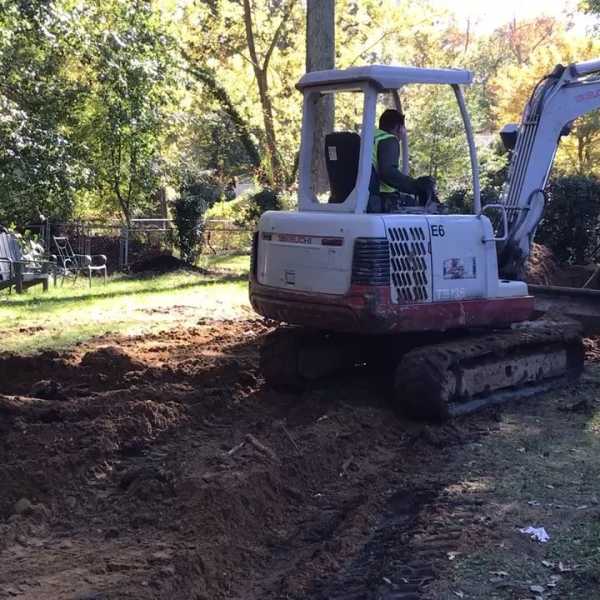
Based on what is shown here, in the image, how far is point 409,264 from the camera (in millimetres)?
6961

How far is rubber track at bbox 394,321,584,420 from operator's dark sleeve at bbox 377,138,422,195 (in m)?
1.37

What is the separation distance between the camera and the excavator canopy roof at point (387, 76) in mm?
6883

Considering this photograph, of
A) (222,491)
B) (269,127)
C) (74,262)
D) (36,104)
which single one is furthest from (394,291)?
(269,127)

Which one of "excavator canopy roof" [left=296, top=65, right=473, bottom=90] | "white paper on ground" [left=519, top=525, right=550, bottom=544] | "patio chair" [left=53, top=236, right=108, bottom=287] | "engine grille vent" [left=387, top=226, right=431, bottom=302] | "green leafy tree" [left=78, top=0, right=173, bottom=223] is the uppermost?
"green leafy tree" [left=78, top=0, right=173, bottom=223]

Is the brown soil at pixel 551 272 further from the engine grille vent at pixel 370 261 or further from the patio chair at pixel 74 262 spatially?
the patio chair at pixel 74 262

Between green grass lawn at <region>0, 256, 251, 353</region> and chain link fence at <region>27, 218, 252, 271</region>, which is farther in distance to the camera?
chain link fence at <region>27, 218, 252, 271</region>

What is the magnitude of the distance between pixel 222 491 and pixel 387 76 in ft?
11.5

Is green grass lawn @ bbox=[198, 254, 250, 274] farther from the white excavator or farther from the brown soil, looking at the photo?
the white excavator

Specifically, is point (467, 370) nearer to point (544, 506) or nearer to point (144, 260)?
point (544, 506)

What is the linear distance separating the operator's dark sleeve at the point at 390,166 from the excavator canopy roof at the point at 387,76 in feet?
1.44

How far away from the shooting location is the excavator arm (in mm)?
8984

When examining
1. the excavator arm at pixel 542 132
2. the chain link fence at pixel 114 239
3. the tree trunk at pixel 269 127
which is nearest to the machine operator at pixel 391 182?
the excavator arm at pixel 542 132

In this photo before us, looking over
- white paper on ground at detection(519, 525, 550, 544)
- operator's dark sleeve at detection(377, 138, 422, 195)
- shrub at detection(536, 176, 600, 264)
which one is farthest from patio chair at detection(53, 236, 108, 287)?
white paper on ground at detection(519, 525, 550, 544)

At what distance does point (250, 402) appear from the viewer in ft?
25.2
